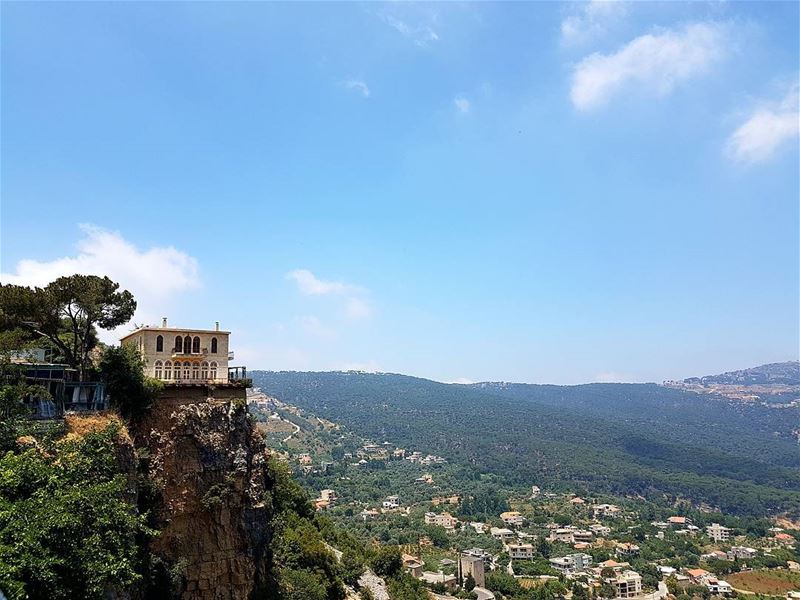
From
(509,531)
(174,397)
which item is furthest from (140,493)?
(509,531)

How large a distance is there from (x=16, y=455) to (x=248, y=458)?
10413 mm

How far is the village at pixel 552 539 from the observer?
64.7m

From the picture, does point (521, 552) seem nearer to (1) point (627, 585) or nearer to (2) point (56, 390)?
(1) point (627, 585)

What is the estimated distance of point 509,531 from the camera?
317 feet

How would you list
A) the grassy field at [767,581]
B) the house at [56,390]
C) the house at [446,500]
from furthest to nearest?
1. the house at [446,500]
2. the grassy field at [767,581]
3. the house at [56,390]

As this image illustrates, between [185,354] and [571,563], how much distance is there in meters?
67.6

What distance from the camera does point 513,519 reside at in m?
106

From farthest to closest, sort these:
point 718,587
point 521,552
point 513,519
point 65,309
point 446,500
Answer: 1. point 446,500
2. point 513,519
3. point 521,552
4. point 718,587
5. point 65,309

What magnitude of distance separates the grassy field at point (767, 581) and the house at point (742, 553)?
693 centimetres

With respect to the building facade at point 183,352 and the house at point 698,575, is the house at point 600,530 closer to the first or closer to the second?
the house at point 698,575

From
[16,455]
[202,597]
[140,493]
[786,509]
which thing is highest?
[16,455]

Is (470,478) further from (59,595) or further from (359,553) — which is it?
(59,595)

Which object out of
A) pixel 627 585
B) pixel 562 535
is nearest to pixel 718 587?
pixel 627 585

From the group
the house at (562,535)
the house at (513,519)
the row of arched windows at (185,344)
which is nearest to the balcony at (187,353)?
the row of arched windows at (185,344)
